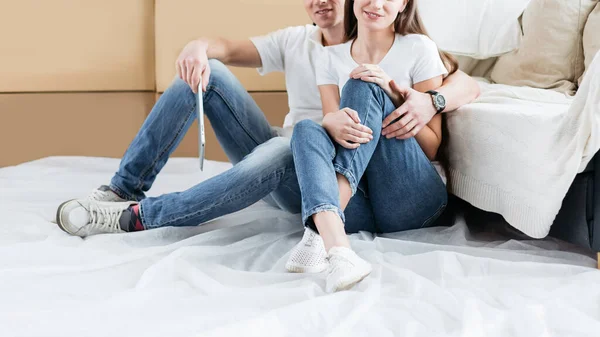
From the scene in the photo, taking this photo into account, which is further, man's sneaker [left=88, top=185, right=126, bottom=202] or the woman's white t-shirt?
man's sneaker [left=88, top=185, right=126, bottom=202]

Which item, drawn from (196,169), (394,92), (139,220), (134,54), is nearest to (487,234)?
(394,92)

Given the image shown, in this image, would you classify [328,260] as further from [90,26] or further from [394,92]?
[90,26]

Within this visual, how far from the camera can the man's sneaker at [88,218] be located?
58.2 inches

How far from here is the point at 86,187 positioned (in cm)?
197

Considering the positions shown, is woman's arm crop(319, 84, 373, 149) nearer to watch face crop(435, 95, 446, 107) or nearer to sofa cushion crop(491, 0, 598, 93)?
watch face crop(435, 95, 446, 107)

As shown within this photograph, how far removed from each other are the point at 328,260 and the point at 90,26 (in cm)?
162

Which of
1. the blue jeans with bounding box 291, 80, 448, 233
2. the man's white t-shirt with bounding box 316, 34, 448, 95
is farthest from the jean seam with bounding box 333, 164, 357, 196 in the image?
the man's white t-shirt with bounding box 316, 34, 448, 95

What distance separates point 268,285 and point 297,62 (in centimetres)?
68

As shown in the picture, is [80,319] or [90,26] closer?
[80,319]

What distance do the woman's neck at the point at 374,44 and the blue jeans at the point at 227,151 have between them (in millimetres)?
248

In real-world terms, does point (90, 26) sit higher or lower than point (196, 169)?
higher

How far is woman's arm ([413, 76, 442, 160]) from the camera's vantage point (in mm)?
1416

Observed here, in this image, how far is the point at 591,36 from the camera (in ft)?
5.66

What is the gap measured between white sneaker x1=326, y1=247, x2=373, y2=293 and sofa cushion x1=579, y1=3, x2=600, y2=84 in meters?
0.92
